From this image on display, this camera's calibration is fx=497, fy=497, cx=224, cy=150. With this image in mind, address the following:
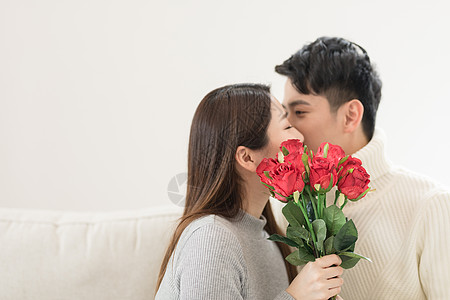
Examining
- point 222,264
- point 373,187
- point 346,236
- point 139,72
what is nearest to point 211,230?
point 222,264

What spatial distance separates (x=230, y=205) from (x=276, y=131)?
0.23 m

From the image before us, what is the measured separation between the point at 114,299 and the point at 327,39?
1.05m

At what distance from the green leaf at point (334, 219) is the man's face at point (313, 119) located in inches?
18.2

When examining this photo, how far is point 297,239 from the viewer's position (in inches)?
43.6

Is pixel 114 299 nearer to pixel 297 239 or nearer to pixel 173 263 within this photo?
pixel 173 263

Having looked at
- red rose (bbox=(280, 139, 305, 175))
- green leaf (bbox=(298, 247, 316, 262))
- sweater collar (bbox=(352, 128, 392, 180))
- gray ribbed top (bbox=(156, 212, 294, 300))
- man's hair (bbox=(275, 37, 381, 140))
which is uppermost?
man's hair (bbox=(275, 37, 381, 140))

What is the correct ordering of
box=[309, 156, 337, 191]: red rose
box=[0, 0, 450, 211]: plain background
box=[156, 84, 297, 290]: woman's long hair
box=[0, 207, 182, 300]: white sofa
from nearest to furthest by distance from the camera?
box=[309, 156, 337, 191]: red rose → box=[156, 84, 297, 290]: woman's long hair → box=[0, 207, 182, 300]: white sofa → box=[0, 0, 450, 211]: plain background

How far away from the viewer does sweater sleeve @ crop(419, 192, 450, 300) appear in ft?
4.45

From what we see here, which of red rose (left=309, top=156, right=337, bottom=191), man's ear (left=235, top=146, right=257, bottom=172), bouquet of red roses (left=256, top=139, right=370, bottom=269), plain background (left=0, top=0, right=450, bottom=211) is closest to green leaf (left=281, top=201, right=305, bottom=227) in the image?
bouquet of red roses (left=256, top=139, right=370, bottom=269)

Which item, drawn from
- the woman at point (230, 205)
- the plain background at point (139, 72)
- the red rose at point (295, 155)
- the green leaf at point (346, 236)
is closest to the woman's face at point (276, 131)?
the woman at point (230, 205)

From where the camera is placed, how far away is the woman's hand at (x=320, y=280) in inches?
42.8

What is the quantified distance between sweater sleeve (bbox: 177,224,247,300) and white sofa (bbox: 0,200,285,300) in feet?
1.23

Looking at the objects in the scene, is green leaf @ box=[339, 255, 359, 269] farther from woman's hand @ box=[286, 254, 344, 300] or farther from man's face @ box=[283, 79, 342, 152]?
man's face @ box=[283, 79, 342, 152]

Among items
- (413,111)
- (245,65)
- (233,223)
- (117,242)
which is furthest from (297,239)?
(413,111)
